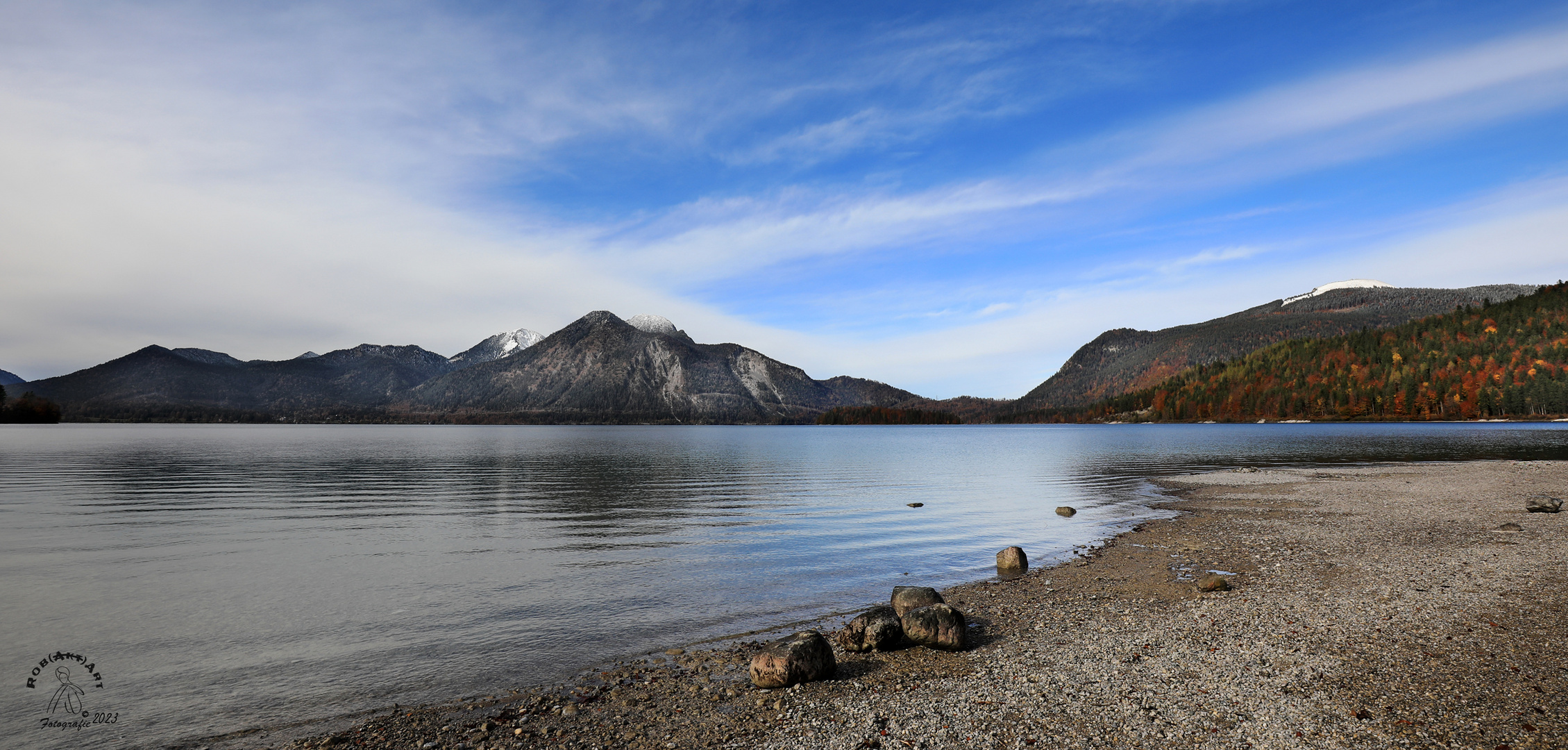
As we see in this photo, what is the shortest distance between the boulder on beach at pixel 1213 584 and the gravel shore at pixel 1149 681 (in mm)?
327

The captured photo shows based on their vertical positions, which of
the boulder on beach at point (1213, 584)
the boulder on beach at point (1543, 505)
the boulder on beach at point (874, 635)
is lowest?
the boulder on beach at point (1543, 505)

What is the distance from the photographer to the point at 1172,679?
12.3 metres

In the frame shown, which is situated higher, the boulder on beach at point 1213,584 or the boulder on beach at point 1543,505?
the boulder on beach at point 1213,584

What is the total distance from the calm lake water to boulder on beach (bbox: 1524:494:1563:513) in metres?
17.5

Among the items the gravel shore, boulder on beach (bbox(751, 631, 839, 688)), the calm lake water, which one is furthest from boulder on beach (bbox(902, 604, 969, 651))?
the calm lake water

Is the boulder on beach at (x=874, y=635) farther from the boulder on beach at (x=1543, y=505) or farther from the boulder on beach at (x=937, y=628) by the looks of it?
the boulder on beach at (x=1543, y=505)

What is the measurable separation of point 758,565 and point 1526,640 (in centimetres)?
2031

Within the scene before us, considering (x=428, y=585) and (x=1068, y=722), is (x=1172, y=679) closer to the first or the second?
(x=1068, y=722)

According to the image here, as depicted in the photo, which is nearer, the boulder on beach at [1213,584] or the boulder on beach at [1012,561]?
the boulder on beach at [1213,584]

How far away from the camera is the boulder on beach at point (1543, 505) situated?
3259 centimetres

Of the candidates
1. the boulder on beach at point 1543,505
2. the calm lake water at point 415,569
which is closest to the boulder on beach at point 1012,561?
the calm lake water at point 415,569

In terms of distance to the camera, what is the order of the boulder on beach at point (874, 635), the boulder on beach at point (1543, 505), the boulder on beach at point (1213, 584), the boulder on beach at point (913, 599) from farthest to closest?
the boulder on beach at point (1543, 505)
the boulder on beach at point (1213, 584)
the boulder on beach at point (913, 599)
the boulder on beach at point (874, 635)

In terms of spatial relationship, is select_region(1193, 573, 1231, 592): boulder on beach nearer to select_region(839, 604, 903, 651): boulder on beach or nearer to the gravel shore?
the gravel shore

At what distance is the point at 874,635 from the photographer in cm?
1510
